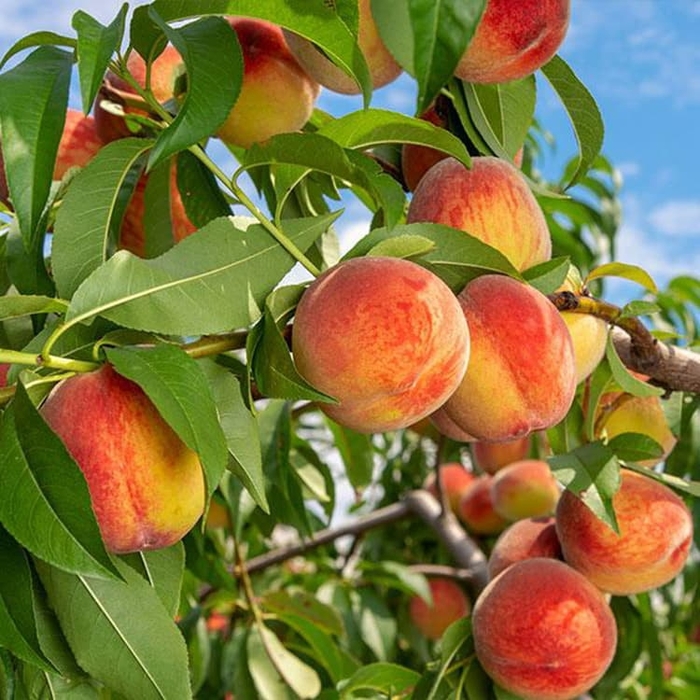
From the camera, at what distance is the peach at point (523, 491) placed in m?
2.26

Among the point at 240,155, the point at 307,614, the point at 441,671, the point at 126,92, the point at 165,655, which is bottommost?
the point at 307,614

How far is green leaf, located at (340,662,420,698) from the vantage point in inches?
46.2

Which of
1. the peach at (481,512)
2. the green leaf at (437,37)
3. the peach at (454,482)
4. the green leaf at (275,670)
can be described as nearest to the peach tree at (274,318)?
the green leaf at (437,37)

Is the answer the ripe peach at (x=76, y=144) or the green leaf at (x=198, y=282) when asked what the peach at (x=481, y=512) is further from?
the green leaf at (x=198, y=282)

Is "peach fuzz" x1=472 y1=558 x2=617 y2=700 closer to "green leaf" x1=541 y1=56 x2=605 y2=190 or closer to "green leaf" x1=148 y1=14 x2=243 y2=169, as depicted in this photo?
"green leaf" x1=541 y1=56 x2=605 y2=190

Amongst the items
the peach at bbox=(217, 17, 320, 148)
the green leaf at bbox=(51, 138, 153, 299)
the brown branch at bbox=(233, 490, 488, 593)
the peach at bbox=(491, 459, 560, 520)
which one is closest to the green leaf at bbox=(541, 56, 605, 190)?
the peach at bbox=(217, 17, 320, 148)

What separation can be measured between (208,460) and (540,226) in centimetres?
45

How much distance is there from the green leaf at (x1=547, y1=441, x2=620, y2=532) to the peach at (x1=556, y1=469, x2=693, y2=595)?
0.27ft

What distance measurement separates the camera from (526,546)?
1248 mm

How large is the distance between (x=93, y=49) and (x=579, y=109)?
475 mm

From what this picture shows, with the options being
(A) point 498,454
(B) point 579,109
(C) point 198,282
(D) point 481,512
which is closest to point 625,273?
(B) point 579,109

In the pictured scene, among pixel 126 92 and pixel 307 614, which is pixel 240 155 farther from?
pixel 307 614

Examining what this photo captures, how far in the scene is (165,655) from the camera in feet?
2.47

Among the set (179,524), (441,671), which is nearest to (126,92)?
(179,524)
